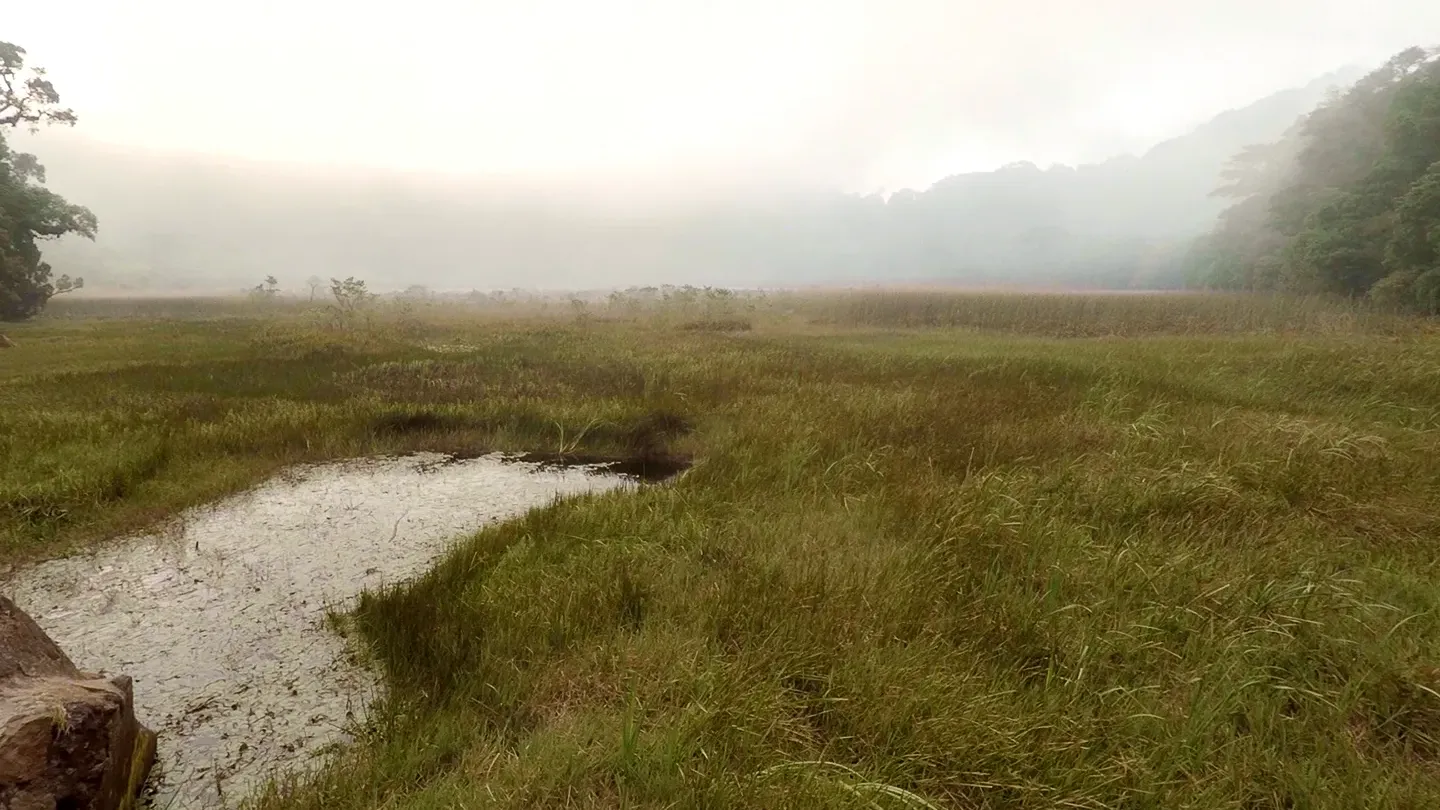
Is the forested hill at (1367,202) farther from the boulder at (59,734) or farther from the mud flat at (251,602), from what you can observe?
the boulder at (59,734)

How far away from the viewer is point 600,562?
449 centimetres

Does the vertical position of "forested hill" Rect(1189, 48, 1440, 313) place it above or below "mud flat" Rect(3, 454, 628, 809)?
above

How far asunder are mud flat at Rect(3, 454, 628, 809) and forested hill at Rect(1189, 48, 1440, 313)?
28422 millimetres

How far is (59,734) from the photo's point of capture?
2.26m

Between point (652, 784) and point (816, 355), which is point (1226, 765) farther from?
point (816, 355)

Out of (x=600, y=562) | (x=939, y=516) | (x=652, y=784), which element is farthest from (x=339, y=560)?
(x=939, y=516)

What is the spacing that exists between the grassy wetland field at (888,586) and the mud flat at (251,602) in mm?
393

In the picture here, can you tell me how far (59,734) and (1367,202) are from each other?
118 feet

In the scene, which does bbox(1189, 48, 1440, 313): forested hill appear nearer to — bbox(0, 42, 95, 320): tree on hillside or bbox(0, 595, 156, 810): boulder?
bbox(0, 595, 156, 810): boulder

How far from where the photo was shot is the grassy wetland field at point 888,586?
8.54 feet

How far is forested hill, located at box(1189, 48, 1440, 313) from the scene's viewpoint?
19688mm

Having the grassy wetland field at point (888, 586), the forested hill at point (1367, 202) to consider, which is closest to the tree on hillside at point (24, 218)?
the grassy wetland field at point (888, 586)

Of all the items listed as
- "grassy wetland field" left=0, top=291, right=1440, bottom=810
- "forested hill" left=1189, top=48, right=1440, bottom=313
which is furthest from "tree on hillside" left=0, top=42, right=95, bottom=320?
"forested hill" left=1189, top=48, right=1440, bottom=313

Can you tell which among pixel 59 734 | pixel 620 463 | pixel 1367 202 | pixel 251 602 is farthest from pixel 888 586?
pixel 1367 202
